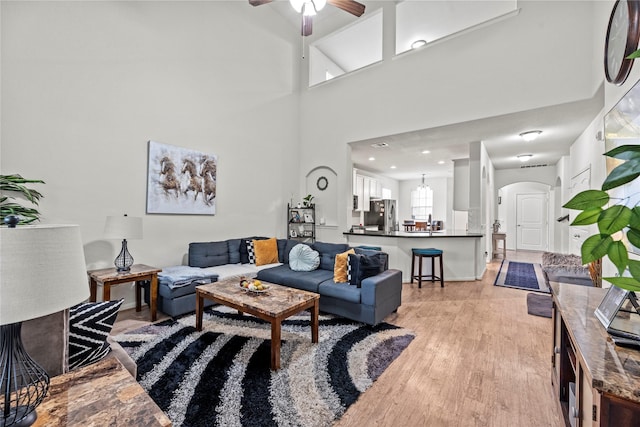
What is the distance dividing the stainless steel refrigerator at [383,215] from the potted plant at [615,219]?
6.32 meters

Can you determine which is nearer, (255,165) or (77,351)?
(77,351)

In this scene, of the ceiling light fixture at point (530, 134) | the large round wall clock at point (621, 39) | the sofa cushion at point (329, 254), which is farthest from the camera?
the ceiling light fixture at point (530, 134)

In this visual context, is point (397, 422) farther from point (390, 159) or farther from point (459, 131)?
point (390, 159)

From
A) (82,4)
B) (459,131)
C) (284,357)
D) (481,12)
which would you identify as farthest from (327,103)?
(284,357)

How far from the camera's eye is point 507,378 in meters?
2.13

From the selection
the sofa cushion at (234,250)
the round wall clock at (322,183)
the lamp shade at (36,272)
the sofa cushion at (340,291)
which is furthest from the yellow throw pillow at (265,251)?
the lamp shade at (36,272)

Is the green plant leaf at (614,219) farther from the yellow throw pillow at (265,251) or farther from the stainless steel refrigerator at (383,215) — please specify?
the stainless steel refrigerator at (383,215)

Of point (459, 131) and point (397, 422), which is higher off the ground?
point (459, 131)

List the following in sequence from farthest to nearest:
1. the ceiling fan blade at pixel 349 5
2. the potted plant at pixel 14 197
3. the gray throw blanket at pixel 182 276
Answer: the gray throw blanket at pixel 182 276 < the ceiling fan blade at pixel 349 5 < the potted plant at pixel 14 197

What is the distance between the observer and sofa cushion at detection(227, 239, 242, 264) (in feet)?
14.6

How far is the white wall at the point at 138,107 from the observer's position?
290cm

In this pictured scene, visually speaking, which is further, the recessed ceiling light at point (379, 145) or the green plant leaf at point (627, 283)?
the recessed ceiling light at point (379, 145)

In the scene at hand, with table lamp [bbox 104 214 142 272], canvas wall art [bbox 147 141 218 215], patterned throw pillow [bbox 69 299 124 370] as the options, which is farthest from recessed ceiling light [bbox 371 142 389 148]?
patterned throw pillow [bbox 69 299 124 370]

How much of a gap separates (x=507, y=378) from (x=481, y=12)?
5.63 meters
